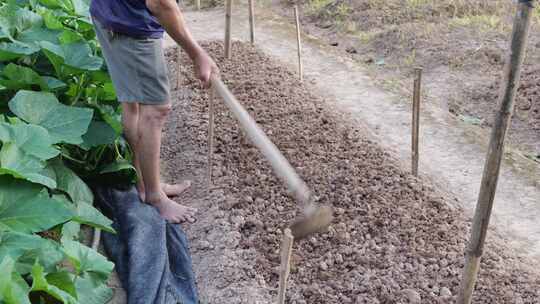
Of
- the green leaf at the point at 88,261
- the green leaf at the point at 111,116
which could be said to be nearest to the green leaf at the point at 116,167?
the green leaf at the point at 111,116

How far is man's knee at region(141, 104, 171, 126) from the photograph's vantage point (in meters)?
3.20

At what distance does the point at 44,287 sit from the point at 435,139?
2.98m

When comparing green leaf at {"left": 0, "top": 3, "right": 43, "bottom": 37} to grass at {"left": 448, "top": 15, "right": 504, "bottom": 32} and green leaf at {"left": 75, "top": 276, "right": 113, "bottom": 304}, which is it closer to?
green leaf at {"left": 75, "top": 276, "right": 113, "bottom": 304}

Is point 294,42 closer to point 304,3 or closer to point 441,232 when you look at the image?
point 304,3

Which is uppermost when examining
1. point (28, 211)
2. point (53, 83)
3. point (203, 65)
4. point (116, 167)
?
point (203, 65)

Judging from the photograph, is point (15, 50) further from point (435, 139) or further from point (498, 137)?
point (435, 139)

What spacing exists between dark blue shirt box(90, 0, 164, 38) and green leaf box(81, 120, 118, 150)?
0.57 metres

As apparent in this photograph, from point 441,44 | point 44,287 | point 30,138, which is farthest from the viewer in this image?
point 441,44

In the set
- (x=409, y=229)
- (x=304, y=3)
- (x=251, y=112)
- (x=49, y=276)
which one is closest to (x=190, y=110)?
(x=251, y=112)

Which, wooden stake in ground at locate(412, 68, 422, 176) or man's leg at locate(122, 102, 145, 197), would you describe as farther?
wooden stake in ground at locate(412, 68, 422, 176)

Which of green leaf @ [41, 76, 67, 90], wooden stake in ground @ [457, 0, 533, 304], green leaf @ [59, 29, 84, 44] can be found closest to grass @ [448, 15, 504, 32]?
green leaf @ [59, 29, 84, 44]

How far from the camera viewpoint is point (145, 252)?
3092 millimetres

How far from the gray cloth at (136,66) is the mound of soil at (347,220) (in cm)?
75

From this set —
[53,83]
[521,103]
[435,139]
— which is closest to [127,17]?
[53,83]
